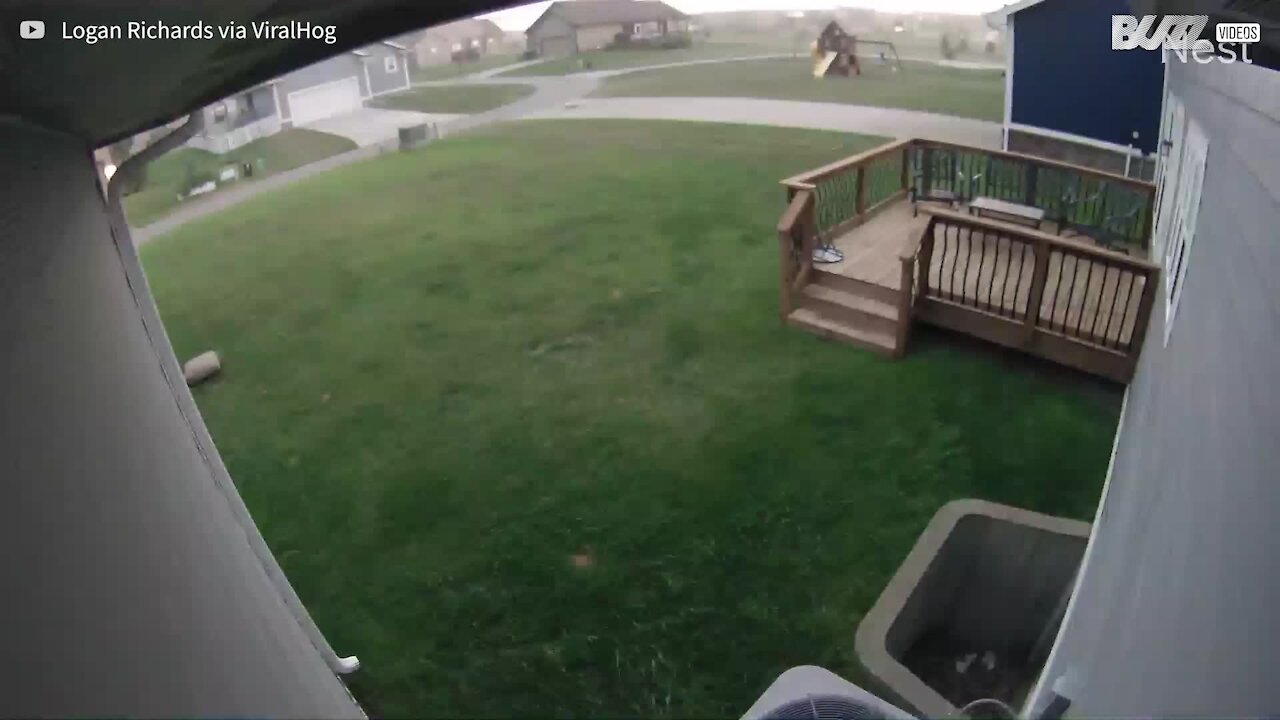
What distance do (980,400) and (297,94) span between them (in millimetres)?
19891

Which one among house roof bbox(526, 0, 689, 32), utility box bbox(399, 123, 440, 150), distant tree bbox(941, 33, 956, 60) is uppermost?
house roof bbox(526, 0, 689, 32)

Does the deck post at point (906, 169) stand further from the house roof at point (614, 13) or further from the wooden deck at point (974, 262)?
the house roof at point (614, 13)

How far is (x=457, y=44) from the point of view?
79.9 feet

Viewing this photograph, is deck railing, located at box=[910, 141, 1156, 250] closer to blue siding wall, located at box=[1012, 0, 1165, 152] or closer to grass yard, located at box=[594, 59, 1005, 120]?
blue siding wall, located at box=[1012, 0, 1165, 152]

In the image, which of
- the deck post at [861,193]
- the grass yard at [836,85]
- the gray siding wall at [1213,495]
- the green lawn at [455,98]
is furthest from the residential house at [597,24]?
the gray siding wall at [1213,495]

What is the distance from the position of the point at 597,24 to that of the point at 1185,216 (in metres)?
25.0

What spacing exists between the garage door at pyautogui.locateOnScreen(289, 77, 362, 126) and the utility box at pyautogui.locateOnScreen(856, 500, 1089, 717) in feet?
67.3

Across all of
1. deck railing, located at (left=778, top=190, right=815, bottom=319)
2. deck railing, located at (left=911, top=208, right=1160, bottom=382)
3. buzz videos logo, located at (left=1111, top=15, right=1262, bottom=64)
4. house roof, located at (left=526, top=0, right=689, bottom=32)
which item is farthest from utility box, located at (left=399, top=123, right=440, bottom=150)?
buzz videos logo, located at (left=1111, top=15, right=1262, bottom=64)

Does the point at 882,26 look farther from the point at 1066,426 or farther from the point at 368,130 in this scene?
the point at 1066,426

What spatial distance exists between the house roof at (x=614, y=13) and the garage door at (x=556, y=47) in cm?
72

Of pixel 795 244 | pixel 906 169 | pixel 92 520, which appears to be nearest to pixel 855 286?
pixel 795 244

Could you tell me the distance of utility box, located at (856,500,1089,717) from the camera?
4.32m

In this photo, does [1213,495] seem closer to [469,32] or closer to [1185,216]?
[1185,216]

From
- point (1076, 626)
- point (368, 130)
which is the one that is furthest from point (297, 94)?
point (1076, 626)
